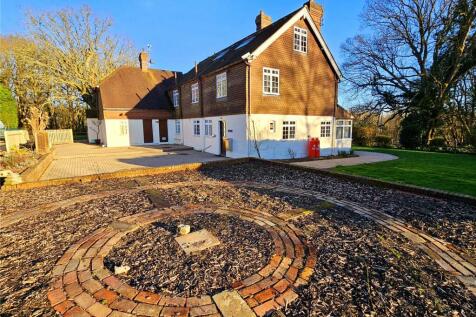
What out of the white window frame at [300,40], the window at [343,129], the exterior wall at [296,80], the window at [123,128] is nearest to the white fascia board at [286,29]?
the exterior wall at [296,80]

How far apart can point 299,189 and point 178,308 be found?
5.23 meters

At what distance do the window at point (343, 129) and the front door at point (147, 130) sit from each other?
1697 cm

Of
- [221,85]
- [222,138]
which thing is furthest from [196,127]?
[221,85]

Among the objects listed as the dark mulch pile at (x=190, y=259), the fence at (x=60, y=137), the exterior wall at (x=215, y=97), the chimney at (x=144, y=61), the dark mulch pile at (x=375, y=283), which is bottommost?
the dark mulch pile at (x=375, y=283)

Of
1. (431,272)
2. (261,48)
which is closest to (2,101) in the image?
(261,48)

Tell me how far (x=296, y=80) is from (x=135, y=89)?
54.7 ft

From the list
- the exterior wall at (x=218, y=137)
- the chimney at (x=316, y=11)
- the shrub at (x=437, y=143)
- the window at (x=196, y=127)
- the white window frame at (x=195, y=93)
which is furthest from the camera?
the shrub at (x=437, y=143)

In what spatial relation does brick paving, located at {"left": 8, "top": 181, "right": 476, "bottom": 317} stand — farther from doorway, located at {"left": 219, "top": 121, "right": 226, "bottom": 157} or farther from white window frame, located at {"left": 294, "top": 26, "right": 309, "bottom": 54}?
white window frame, located at {"left": 294, "top": 26, "right": 309, "bottom": 54}

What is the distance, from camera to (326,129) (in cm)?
1712

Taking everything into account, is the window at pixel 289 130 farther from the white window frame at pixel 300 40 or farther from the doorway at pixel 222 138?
the white window frame at pixel 300 40

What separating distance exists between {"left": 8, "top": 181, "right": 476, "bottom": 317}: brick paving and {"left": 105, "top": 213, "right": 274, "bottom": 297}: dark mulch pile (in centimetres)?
12

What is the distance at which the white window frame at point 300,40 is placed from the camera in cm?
1461

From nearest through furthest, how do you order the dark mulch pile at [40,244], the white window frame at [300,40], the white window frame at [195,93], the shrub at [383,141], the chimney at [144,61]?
the dark mulch pile at [40,244]
the white window frame at [300,40]
the white window frame at [195,93]
the shrub at [383,141]
the chimney at [144,61]

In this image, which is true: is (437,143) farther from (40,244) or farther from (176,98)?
(40,244)
